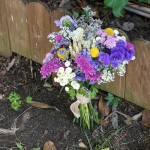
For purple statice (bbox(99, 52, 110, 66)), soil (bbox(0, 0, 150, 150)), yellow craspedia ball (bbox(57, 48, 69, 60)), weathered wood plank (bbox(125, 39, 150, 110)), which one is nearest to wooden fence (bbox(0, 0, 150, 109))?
weathered wood plank (bbox(125, 39, 150, 110))

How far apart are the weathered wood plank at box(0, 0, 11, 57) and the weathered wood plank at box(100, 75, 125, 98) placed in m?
0.83

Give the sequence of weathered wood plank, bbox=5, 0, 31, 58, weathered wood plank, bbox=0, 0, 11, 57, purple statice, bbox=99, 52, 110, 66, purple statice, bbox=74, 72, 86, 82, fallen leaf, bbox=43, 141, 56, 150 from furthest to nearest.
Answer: weathered wood plank, bbox=0, 0, 11, 57 < weathered wood plank, bbox=5, 0, 31, 58 < fallen leaf, bbox=43, 141, 56, 150 < purple statice, bbox=74, 72, 86, 82 < purple statice, bbox=99, 52, 110, 66

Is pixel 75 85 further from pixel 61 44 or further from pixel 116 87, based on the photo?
pixel 116 87

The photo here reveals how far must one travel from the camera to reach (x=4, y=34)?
314 centimetres

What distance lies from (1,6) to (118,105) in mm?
1048

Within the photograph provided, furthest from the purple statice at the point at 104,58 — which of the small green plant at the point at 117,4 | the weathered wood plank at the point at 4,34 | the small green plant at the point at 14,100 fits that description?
the weathered wood plank at the point at 4,34

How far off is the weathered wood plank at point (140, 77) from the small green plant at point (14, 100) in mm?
706

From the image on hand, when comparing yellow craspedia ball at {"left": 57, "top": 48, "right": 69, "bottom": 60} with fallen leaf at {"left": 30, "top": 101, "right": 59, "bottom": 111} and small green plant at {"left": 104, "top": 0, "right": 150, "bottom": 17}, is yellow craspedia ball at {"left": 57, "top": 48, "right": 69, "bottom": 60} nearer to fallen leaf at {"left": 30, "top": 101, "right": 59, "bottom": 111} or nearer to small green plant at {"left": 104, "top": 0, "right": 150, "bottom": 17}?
small green plant at {"left": 104, "top": 0, "right": 150, "bottom": 17}

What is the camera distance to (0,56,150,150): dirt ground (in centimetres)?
258

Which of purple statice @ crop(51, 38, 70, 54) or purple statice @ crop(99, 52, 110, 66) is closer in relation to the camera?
purple statice @ crop(99, 52, 110, 66)

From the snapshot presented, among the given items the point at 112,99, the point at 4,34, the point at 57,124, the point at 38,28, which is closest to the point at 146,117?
the point at 112,99

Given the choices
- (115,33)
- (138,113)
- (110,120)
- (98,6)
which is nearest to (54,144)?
(110,120)

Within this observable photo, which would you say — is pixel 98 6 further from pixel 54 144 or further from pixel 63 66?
pixel 54 144

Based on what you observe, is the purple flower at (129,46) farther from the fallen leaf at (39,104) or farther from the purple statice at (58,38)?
the fallen leaf at (39,104)
